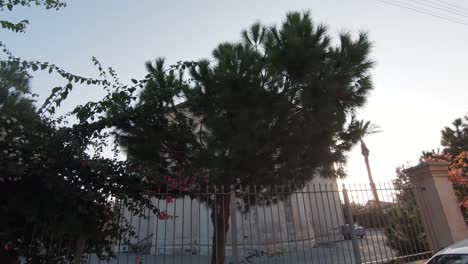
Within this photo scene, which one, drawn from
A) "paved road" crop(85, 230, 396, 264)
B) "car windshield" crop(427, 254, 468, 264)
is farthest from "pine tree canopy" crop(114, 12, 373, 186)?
"car windshield" crop(427, 254, 468, 264)

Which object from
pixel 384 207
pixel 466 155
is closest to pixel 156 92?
pixel 384 207

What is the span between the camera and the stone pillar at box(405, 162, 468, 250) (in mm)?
5344

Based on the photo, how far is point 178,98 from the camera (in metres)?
5.34

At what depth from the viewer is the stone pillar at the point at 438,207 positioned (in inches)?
210

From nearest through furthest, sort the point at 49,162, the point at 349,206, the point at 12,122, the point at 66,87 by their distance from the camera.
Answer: the point at 49,162 → the point at 12,122 → the point at 66,87 → the point at 349,206

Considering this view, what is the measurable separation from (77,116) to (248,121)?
224 cm

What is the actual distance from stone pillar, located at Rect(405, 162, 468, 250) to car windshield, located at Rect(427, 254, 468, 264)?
95.0 inches

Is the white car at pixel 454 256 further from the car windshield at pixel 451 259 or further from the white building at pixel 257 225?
the white building at pixel 257 225

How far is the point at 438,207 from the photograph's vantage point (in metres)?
5.46

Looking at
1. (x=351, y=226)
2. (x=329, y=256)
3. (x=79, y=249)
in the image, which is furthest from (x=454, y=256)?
(x=329, y=256)

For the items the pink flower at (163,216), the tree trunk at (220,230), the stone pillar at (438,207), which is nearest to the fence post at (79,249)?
the pink flower at (163,216)

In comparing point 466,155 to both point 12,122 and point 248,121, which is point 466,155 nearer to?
point 248,121

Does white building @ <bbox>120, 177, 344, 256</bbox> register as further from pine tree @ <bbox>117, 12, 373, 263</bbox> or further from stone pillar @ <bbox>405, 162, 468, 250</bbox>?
stone pillar @ <bbox>405, 162, 468, 250</bbox>

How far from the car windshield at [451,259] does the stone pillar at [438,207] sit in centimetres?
241
